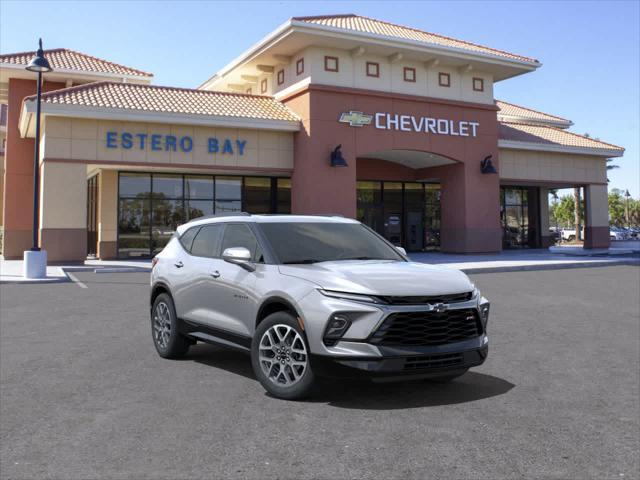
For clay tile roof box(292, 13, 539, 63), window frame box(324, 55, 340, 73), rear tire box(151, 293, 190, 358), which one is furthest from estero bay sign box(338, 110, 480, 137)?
rear tire box(151, 293, 190, 358)

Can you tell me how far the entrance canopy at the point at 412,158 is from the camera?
Answer: 96.0 feet

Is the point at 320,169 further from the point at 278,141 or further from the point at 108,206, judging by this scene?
the point at 108,206

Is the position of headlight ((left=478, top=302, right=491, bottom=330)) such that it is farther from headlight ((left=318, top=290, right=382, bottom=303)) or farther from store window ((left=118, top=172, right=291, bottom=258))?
store window ((left=118, top=172, right=291, bottom=258))

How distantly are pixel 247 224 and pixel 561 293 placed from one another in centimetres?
1043

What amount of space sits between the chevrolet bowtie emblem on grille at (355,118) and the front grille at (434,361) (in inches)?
863

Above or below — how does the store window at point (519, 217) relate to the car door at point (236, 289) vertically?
above

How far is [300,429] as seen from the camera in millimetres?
4625

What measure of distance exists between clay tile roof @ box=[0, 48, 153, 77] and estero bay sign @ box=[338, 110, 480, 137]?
11551mm

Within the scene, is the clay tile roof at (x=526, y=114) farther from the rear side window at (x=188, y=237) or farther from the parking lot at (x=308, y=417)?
the rear side window at (x=188, y=237)

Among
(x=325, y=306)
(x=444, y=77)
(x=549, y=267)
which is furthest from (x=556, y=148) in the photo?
(x=325, y=306)

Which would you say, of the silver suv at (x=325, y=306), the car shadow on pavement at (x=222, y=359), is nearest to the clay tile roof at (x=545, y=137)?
the car shadow on pavement at (x=222, y=359)

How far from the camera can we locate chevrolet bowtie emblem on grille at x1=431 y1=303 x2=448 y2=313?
5.01 metres

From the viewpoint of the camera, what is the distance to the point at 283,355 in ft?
17.5

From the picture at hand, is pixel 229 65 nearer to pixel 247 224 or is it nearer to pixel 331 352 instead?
pixel 247 224
